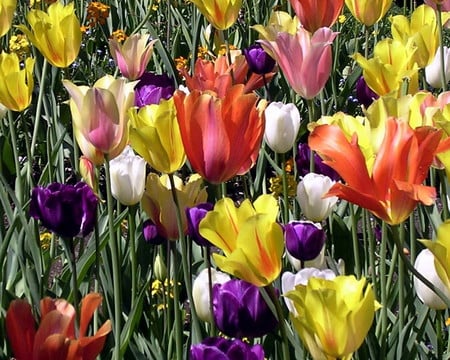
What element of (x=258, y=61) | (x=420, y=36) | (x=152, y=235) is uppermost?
(x=420, y=36)

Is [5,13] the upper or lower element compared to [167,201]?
upper

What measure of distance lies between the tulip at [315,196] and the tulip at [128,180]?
1.01ft

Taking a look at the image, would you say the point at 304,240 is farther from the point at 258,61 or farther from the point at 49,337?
the point at 258,61

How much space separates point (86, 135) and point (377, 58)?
57cm

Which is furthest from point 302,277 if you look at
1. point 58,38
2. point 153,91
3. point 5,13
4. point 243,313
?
point 5,13

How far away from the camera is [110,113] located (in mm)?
1564

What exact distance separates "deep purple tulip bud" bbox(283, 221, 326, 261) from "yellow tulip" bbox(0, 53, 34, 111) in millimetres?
676

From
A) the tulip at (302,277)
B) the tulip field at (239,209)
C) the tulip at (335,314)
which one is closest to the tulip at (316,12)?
the tulip field at (239,209)

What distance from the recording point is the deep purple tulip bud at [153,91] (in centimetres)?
205

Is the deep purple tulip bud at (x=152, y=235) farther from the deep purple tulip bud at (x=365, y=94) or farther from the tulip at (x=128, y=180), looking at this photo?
the deep purple tulip bud at (x=365, y=94)

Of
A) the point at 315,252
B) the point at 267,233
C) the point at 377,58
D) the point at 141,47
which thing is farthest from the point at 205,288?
the point at 141,47

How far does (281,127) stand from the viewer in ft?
6.43

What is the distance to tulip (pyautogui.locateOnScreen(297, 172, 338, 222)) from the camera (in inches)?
70.3

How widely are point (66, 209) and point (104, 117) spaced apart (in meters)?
0.16
